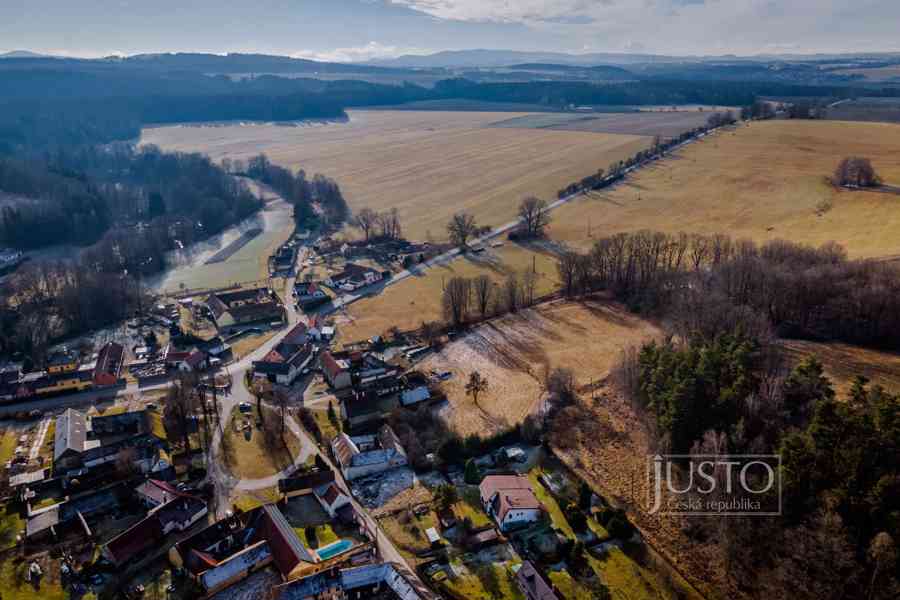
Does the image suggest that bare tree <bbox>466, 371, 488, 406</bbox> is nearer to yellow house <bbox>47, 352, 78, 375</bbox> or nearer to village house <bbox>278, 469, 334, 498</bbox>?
village house <bbox>278, 469, 334, 498</bbox>

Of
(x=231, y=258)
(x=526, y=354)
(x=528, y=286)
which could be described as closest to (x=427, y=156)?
(x=231, y=258)

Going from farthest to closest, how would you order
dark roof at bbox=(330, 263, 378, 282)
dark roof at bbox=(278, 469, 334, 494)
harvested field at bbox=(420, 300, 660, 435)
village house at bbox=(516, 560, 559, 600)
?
dark roof at bbox=(330, 263, 378, 282) < harvested field at bbox=(420, 300, 660, 435) < dark roof at bbox=(278, 469, 334, 494) < village house at bbox=(516, 560, 559, 600)

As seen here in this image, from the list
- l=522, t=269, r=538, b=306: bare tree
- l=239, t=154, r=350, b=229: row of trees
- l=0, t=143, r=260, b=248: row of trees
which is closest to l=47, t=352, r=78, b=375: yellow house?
l=0, t=143, r=260, b=248: row of trees

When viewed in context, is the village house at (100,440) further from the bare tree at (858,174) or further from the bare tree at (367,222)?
the bare tree at (858,174)

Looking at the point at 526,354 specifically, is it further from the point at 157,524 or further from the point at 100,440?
the point at 100,440

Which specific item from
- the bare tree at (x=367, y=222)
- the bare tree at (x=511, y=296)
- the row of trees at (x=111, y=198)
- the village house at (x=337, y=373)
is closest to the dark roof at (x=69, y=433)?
the village house at (x=337, y=373)

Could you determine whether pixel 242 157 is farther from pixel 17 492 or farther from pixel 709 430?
pixel 709 430
